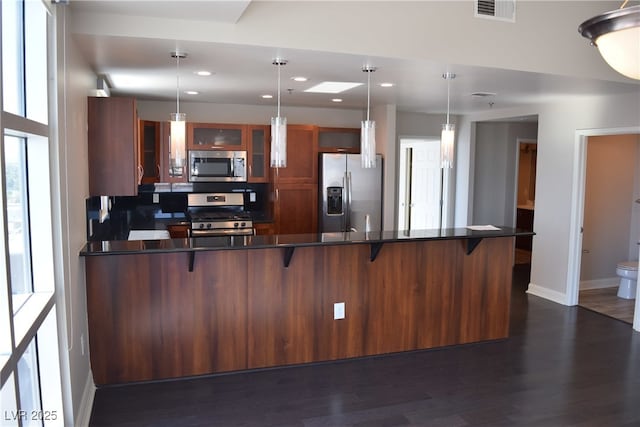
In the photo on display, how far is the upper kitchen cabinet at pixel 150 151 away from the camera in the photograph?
5.73 metres

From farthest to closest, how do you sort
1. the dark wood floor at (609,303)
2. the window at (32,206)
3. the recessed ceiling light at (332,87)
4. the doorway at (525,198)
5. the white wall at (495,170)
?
1. the doorway at (525,198)
2. the white wall at (495,170)
3. the dark wood floor at (609,303)
4. the recessed ceiling light at (332,87)
5. the window at (32,206)

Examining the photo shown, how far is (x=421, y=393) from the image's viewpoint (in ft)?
11.0

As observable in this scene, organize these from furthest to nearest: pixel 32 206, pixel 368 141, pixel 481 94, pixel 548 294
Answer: pixel 548 294, pixel 481 94, pixel 368 141, pixel 32 206

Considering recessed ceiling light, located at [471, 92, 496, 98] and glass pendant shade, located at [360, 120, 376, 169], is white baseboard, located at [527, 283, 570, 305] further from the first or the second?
glass pendant shade, located at [360, 120, 376, 169]

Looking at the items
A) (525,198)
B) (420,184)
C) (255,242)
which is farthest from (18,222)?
(525,198)

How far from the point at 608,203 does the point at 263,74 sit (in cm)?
483

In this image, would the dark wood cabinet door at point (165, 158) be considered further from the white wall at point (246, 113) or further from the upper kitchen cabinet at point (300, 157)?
the upper kitchen cabinet at point (300, 157)

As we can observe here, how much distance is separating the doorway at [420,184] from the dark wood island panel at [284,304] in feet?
10.3

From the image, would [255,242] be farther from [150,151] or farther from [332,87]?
[150,151]

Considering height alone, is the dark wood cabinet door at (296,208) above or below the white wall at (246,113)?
below

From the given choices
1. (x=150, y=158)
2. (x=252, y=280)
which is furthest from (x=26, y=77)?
(x=150, y=158)

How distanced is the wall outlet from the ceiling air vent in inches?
97.3

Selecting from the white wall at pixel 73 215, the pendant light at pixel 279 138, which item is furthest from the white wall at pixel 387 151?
the white wall at pixel 73 215

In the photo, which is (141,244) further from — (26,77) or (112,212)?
(112,212)
